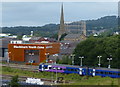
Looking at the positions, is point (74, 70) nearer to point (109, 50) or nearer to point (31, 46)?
point (109, 50)

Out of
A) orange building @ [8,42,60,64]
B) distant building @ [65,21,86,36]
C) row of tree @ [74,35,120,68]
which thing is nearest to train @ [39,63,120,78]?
row of tree @ [74,35,120,68]

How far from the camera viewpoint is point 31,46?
154 feet

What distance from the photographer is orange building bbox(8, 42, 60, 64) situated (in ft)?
153

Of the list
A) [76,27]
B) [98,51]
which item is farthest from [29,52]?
[76,27]

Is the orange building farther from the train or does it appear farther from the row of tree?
A: the train

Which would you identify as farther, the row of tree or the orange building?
the orange building

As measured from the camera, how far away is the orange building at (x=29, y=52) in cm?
4662

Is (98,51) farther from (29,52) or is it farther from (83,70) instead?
(29,52)

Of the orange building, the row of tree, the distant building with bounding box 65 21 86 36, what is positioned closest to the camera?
the row of tree

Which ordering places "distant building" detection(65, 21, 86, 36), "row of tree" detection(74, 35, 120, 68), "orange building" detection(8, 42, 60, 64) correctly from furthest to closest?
1. "distant building" detection(65, 21, 86, 36)
2. "orange building" detection(8, 42, 60, 64)
3. "row of tree" detection(74, 35, 120, 68)

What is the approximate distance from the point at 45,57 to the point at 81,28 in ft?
313

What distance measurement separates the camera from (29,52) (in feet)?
156

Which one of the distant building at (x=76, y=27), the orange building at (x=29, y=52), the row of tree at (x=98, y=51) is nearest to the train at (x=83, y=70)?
the row of tree at (x=98, y=51)

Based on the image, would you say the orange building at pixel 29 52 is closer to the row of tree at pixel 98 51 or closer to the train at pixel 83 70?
the row of tree at pixel 98 51
